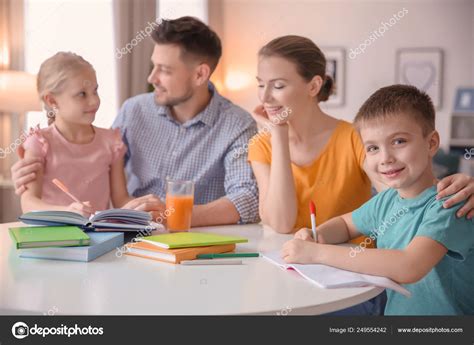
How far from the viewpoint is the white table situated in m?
0.76

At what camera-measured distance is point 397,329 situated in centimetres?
87

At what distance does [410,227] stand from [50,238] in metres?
0.61

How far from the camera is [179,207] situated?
1.26 m

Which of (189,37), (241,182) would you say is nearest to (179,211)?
(241,182)

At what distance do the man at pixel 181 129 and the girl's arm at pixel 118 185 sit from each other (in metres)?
0.10

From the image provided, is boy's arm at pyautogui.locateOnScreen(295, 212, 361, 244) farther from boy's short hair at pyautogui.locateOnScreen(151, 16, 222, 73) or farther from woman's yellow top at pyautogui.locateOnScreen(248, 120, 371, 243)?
boy's short hair at pyautogui.locateOnScreen(151, 16, 222, 73)

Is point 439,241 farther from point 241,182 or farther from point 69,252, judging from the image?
point 241,182

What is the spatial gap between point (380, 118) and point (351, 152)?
0.42m

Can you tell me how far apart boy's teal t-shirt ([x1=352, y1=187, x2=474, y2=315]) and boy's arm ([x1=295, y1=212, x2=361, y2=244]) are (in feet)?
0.31

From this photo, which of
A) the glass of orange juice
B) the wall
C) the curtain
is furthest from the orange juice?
the wall

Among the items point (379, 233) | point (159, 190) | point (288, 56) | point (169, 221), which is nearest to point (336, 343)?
point (379, 233)

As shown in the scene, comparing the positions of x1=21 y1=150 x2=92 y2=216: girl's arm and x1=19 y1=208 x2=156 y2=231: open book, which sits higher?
x1=21 y1=150 x2=92 y2=216: girl's arm

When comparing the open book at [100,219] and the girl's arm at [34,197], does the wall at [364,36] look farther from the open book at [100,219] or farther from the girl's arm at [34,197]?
the open book at [100,219]

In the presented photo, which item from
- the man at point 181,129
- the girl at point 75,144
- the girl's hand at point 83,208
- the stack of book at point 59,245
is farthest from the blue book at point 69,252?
the man at point 181,129
